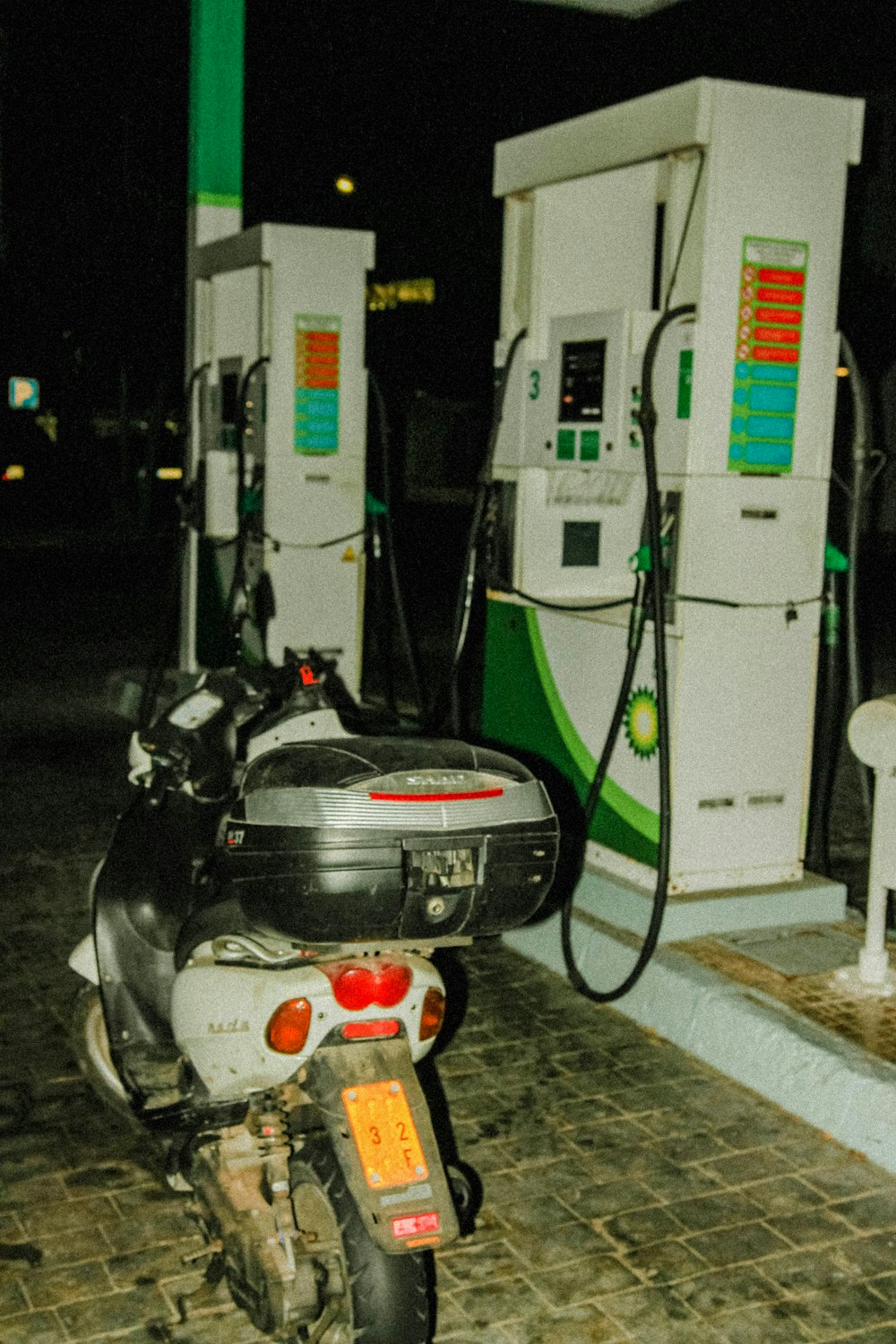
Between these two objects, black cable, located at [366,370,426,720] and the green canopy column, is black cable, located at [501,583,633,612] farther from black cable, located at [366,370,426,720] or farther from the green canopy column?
the green canopy column

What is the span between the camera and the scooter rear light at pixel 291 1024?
2.96 meters

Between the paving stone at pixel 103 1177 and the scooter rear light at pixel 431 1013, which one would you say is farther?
the paving stone at pixel 103 1177

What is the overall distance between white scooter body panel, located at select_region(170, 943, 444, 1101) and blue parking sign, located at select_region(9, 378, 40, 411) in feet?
98.8

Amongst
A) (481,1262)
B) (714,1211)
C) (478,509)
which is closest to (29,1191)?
(481,1262)

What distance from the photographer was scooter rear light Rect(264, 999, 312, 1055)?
2.96 metres

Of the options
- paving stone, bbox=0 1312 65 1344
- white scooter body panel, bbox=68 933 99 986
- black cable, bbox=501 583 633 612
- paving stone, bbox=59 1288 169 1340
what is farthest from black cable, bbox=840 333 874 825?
paving stone, bbox=0 1312 65 1344

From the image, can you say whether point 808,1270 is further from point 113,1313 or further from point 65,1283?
point 65,1283

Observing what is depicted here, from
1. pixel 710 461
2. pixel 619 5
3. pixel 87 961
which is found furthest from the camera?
pixel 619 5

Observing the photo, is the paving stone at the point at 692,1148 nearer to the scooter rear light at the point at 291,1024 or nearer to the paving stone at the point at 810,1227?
the paving stone at the point at 810,1227

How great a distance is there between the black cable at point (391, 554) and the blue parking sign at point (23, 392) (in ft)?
79.9

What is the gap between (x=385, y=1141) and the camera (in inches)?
112

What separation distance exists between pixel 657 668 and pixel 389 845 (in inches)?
94.7

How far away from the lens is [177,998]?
3309mm

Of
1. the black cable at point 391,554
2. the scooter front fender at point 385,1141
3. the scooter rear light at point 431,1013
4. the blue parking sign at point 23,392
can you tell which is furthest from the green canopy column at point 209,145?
the blue parking sign at point 23,392
